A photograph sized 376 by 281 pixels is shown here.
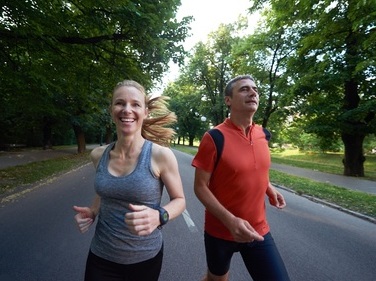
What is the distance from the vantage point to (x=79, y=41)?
924 cm

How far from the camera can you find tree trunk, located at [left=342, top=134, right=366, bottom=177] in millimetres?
17984

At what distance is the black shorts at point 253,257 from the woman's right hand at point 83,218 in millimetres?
961

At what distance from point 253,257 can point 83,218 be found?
4.13ft

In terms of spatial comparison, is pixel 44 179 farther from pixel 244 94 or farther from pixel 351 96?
pixel 351 96

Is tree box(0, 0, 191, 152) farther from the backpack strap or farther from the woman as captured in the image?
the woman

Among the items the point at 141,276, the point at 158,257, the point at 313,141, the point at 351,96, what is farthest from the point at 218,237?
the point at 313,141

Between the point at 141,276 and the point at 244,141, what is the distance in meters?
1.25

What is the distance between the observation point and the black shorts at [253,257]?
2.19m

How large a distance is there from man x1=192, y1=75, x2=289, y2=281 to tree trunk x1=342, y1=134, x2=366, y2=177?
705 inches

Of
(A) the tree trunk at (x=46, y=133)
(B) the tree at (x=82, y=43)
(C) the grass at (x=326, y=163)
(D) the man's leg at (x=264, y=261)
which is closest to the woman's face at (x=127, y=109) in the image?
(D) the man's leg at (x=264, y=261)

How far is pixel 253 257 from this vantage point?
229 cm

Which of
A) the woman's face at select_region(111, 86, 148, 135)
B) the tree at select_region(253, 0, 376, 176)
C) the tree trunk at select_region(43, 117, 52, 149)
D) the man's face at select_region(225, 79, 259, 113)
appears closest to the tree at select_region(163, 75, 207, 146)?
the tree trunk at select_region(43, 117, 52, 149)

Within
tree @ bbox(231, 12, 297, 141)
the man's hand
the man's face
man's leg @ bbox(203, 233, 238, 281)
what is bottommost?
man's leg @ bbox(203, 233, 238, 281)

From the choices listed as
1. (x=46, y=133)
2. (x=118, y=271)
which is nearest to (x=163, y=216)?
(x=118, y=271)
